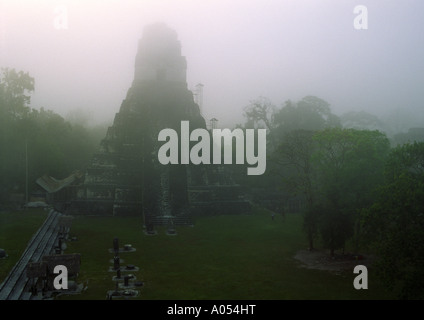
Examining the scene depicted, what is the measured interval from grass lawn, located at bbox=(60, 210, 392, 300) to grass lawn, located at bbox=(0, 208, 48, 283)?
8.57 ft

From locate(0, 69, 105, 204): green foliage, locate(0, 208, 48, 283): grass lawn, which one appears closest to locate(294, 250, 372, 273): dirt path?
locate(0, 208, 48, 283): grass lawn

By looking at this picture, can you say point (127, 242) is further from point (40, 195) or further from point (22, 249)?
point (40, 195)

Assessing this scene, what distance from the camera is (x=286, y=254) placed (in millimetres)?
23688

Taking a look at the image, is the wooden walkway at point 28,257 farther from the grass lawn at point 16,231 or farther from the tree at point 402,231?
the tree at point 402,231

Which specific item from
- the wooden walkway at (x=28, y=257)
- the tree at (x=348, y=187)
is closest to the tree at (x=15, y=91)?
the wooden walkway at (x=28, y=257)

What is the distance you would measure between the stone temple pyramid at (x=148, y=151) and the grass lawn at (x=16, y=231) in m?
3.97

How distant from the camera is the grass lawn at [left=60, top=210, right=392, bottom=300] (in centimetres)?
1669

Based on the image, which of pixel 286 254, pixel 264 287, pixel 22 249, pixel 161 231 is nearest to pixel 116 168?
pixel 161 231

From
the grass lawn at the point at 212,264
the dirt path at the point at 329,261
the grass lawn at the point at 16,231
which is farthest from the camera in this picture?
the dirt path at the point at 329,261

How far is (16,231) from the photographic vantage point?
26.8 m

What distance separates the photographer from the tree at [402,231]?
1305 centimetres

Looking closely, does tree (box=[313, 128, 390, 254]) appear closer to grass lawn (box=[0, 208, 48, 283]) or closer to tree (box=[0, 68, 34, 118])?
→ grass lawn (box=[0, 208, 48, 283])

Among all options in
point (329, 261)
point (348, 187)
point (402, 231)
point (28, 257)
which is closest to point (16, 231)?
point (28, 257)

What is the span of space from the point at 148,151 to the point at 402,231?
30.6m
